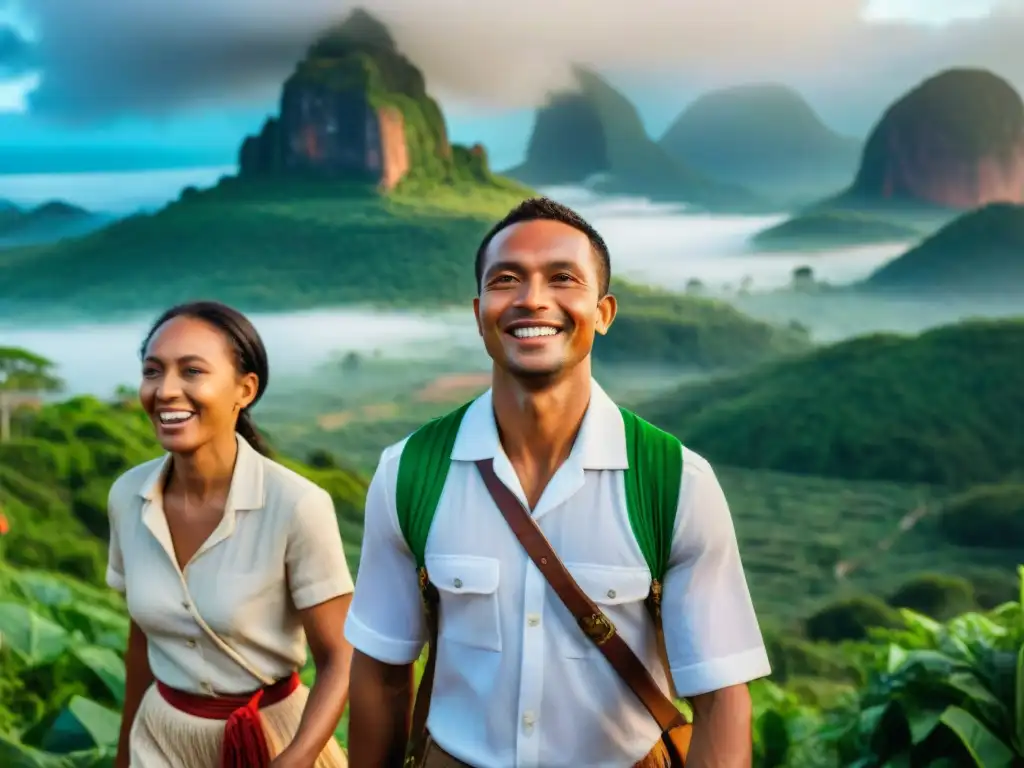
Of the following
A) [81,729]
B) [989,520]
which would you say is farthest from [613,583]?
[989,520]

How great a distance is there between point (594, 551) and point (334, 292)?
7.76m

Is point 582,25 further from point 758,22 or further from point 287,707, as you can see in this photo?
point 287,707

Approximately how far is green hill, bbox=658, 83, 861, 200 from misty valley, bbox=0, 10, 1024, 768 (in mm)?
22

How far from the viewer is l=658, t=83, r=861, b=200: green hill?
862cm

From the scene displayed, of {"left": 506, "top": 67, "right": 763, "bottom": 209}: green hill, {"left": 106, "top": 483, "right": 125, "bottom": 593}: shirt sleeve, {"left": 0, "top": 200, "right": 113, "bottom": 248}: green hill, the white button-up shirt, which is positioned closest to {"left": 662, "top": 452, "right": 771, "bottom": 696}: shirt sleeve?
the white button-up shirt

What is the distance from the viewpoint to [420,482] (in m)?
1.46

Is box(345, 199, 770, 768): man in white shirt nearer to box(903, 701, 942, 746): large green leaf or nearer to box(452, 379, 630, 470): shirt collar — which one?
box(452, 379, 630, 470): shirt collar

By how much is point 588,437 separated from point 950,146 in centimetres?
809

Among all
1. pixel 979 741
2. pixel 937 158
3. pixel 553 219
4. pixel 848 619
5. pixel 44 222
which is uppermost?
pixel 937 158

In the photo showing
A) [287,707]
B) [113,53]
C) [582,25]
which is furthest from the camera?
[113,53]

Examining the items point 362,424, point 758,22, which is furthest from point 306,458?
point 758,22

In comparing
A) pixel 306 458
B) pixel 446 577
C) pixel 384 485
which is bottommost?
pixel 306 458

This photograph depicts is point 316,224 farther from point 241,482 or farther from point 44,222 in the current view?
point 241,482

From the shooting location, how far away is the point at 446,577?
1.41 meters
